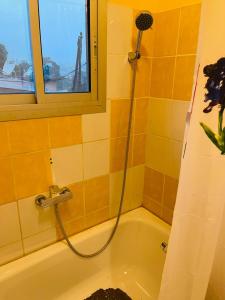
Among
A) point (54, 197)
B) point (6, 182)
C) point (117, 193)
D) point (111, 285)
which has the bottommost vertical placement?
point (111, 285)

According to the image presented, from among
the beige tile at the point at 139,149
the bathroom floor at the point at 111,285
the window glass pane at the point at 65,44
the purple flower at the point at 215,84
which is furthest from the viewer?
the beige tile at the point at 139,149

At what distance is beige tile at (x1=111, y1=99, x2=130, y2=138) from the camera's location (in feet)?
4.40

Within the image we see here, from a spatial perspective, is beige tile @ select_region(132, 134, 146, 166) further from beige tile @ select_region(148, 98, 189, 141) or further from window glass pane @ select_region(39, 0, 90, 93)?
window glass pane @ select_region(39, 0, 90, 93)

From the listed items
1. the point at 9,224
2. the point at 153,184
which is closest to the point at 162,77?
A: the point at 153,184

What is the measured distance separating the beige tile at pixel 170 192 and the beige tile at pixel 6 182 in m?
0.91

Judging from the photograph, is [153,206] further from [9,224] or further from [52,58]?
[52,58]

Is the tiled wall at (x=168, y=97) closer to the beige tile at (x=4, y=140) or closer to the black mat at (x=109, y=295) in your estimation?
the black mat at (x=109, y=295)

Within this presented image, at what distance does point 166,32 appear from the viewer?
50.0 inches

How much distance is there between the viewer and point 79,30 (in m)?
1.17

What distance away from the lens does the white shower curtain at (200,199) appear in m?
0.66

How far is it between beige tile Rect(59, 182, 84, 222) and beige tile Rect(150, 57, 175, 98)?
731 mm

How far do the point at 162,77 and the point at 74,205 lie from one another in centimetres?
93

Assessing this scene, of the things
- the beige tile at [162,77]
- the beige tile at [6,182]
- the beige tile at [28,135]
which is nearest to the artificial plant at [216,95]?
the beige tile at [162,77]

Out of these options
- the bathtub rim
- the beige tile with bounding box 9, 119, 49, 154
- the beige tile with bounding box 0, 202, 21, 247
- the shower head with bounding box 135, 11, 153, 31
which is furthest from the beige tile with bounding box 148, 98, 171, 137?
the beige tile with bounding box 0, 202, 21, 247
